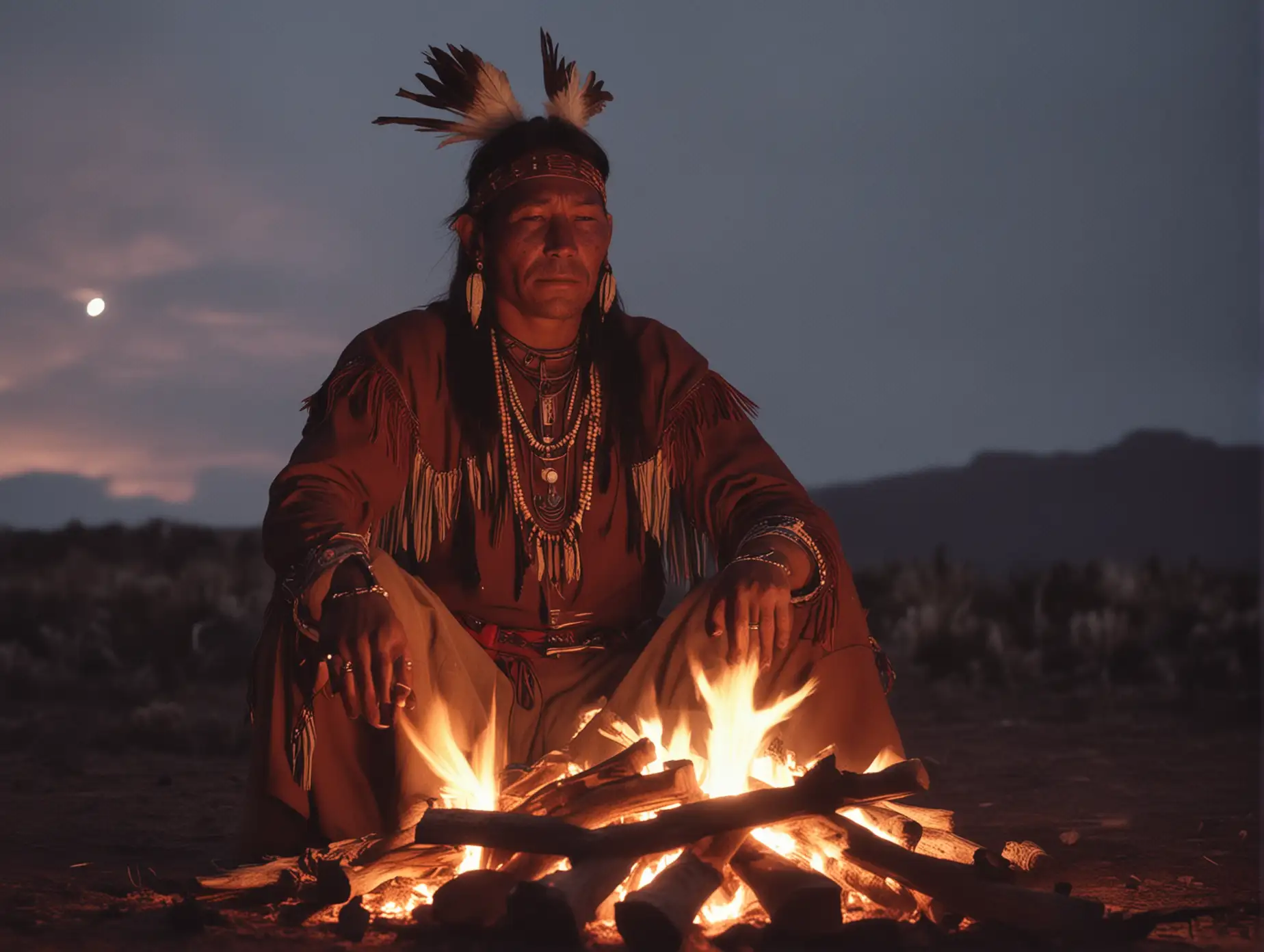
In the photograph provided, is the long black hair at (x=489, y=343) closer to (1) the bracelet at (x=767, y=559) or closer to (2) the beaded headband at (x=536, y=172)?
(2) the beaded headband at (x=536, y=172)

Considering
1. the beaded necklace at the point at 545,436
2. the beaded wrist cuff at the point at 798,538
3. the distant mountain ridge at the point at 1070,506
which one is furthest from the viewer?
the distant mountain ridge at the point at 1070,506

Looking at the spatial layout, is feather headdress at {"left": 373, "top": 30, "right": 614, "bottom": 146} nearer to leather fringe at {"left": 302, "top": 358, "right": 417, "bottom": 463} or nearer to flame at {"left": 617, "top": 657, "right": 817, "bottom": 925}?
leather fringe at {"left": 302, "top": 358, "right": 417, "bottom": 463}

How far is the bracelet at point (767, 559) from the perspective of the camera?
12.2 ft

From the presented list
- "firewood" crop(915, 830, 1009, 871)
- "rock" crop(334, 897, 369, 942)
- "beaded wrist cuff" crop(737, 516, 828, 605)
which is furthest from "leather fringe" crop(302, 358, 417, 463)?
"firewood" crop(915, 830, 1009, 871)

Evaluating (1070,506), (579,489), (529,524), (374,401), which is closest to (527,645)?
(529,524)

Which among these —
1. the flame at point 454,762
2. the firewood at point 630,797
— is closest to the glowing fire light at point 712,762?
the flame at point 454,762

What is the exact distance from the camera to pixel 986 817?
5.11m

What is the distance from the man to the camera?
360 centimetres

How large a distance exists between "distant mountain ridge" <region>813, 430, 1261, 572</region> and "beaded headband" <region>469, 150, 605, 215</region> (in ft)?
112

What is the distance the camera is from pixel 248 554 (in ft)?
65.8

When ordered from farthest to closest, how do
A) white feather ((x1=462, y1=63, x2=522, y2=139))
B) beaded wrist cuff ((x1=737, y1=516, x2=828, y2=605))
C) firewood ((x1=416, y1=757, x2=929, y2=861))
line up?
white feather ((x1=462, y1=63, x2=522, y2=139)) → beaded wrist cuff ((x1=737, y1=516, x2=828, y2=605)) → firewood ((x1=416, y1=757, x2=929, y2=861))

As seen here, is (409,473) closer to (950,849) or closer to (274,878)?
(274,878)

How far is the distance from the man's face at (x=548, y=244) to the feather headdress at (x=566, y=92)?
300 millimetres

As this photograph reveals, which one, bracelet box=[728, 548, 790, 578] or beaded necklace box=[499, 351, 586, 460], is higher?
beaded necklace box=[499, 351, 586, 460]
